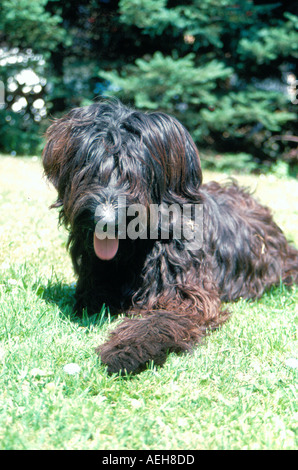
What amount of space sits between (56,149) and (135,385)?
1.48 metres

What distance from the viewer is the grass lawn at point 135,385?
2.06 m

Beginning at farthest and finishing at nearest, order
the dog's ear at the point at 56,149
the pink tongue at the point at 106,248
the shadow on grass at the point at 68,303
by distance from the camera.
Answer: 1. the shadow on grass at the point at 68,303
2. the dog's ear at the point at 56,149
3. the pink tongue at the point at 106,248

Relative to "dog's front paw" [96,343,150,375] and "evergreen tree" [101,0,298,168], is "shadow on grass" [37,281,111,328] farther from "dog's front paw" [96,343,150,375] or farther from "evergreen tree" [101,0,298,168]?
"evergreen tree" [101,0,298,168]

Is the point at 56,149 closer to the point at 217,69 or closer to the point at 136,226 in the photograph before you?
the point at 136,226

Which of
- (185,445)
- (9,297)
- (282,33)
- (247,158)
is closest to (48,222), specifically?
(9,297)

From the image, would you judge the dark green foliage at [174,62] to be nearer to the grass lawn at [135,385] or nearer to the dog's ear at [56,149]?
the dog's ear at [56,149]

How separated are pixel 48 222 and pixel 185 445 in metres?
3.88

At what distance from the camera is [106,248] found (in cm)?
291

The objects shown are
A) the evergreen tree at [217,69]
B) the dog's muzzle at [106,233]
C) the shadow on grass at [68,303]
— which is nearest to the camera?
the dog's muzzle at [106,233]

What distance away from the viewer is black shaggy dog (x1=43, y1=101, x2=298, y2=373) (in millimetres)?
2734

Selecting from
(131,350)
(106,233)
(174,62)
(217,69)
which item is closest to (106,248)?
(106,233)

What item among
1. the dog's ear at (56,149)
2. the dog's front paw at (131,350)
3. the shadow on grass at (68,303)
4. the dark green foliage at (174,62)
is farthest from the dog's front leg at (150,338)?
the dark green foliage at (174,62)

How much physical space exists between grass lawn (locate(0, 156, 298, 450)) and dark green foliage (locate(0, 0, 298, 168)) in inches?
252
